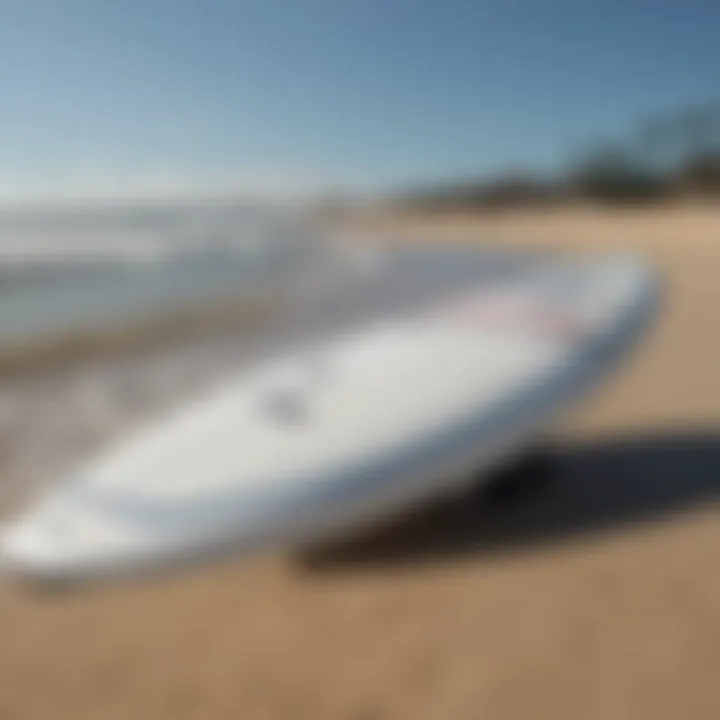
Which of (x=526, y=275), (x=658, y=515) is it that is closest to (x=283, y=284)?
(x=526, y=275)

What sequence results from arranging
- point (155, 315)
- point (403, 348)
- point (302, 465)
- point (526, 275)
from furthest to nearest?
point (155, 315), point (526, 275), point (403, 348), point (302, 465)

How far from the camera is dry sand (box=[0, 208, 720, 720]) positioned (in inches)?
110

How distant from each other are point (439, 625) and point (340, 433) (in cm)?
85

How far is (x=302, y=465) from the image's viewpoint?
11.3 ft

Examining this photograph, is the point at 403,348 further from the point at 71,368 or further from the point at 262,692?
the point at 71,368

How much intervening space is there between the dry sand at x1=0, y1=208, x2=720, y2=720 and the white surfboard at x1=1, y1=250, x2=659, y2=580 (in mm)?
286

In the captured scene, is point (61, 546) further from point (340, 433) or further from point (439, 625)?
point (439, 625)

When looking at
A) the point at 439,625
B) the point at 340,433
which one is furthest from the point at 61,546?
the point at 439,625

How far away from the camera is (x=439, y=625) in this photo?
10.4ft

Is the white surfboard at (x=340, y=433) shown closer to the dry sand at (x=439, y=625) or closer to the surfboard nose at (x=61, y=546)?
the surfboard nose at (x=61, y=546)

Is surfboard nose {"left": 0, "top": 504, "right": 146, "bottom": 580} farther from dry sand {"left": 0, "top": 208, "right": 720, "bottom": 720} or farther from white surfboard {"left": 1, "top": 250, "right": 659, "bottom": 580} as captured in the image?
dry sand {"left": 0, "top": 208, "right": 720, "bottom": 720}

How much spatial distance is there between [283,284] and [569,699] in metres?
10.8

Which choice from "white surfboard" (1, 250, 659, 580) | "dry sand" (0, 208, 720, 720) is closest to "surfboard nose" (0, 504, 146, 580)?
"white surfboard" (1, 250, 659, 580)

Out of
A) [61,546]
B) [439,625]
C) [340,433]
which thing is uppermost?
[340,433]
